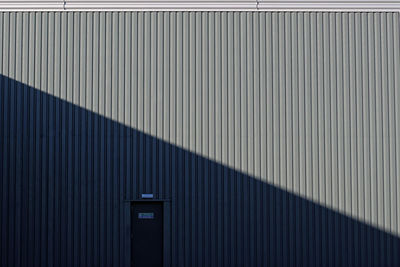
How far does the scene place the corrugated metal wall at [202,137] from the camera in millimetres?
23328

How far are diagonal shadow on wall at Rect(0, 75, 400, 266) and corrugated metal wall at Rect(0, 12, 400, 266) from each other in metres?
0.04

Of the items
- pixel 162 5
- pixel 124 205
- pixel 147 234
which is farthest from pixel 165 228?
pixel 162 5

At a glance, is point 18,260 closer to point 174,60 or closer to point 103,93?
point 103,93

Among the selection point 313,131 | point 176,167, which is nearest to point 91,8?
point 176,167

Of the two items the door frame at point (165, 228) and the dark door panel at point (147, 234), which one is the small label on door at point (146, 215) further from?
the door frame at point (165, 228)

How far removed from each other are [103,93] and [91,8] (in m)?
2.51

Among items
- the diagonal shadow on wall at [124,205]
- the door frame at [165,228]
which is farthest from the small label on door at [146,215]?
the diagonal shadow on wall at [124,205]

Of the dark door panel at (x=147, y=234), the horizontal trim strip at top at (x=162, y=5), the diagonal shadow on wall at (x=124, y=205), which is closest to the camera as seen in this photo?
the diagonal shadow on wall at (x=124, y=205)

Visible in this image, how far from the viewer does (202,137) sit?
23562 millimetres

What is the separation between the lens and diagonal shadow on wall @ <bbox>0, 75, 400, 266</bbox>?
23.2 meters

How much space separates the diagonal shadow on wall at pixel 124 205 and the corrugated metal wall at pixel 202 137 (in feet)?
0.13

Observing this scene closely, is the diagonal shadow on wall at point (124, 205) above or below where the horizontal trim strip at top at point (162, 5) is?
below

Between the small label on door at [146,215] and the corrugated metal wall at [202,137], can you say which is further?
the small label on door at [146,215]

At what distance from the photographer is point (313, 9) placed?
24.0 meters
